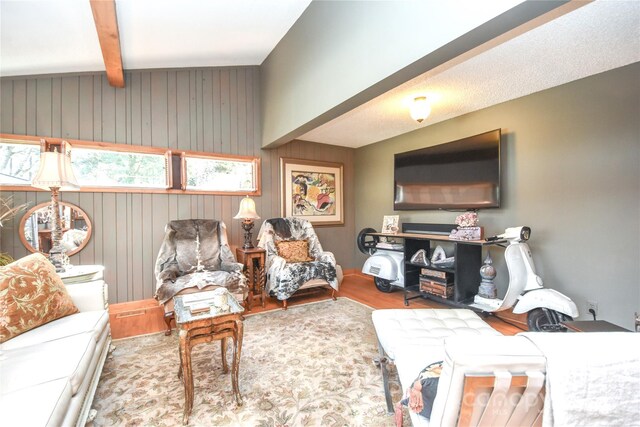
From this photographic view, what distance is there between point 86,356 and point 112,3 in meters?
2.22

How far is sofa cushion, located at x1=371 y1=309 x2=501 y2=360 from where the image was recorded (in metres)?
1.57

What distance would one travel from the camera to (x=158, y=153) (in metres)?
3.34

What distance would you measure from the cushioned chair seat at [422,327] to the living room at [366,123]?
950 millimetres

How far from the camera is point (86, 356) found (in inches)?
55.2

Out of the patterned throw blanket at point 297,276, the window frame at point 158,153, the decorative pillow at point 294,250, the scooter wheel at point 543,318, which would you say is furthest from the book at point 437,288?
the window frame at point 158,153

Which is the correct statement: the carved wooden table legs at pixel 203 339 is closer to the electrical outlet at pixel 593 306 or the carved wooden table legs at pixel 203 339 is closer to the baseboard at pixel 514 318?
the baseboard at pixel 514 318

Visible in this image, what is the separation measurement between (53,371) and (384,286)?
3.37m

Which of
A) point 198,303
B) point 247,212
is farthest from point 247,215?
point 198,303

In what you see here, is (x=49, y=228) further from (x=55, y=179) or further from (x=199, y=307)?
(x=199, y=307)

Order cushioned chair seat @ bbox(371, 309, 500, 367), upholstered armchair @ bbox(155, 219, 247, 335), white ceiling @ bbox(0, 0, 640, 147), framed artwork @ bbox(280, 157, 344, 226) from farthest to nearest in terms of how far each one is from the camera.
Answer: framed artwork @ bbox(280, 157, 344, 226) → upholstered armchair @ bbox(155, 219, 247, 335) → white ceiling @ bbox(0, 0, 640, 147) → cushioned chair seat @ bbox(371, 309, 500, 367)

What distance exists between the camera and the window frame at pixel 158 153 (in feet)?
8.92

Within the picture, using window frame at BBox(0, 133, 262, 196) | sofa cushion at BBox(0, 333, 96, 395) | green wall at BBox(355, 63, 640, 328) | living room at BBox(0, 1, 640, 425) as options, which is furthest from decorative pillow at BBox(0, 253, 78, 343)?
green wall at BBox(355, 63, 640, 328)

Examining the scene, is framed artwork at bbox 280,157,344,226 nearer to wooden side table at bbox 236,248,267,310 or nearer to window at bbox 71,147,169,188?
wooden side table at bbox 236,248,267,310

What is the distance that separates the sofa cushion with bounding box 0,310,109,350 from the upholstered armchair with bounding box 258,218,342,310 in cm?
166
